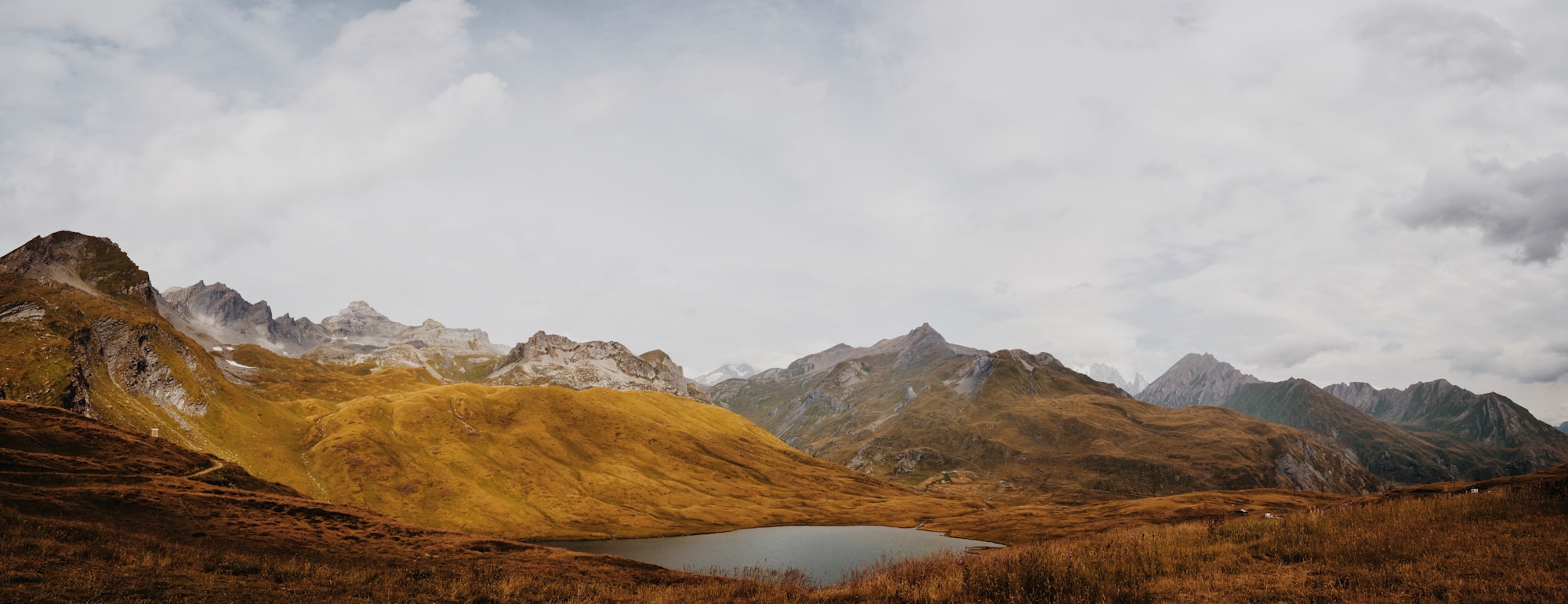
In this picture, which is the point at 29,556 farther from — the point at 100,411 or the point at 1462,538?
the point at 100,411

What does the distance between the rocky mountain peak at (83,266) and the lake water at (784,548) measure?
181362mm

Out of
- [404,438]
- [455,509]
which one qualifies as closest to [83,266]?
[404,438]

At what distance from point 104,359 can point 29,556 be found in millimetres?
134974

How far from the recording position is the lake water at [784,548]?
287 ft

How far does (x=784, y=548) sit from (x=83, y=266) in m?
238

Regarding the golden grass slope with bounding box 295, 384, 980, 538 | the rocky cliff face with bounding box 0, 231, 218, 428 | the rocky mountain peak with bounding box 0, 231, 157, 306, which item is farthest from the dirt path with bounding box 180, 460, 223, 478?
the rocky mountain peak with bounding box 0, 231, 157, 306

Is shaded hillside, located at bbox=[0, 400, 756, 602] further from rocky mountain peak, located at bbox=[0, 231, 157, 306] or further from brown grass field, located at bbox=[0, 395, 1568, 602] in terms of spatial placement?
rocky mountain peak, located at bbox=[0, 231, 157, 306]

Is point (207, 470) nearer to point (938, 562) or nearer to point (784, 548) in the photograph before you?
point (784, 548)

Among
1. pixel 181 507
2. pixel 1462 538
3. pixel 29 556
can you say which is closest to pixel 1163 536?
pixel 1462 538

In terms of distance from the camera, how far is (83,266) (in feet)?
624

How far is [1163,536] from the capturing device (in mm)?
28422

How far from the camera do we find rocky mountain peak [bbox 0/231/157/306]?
18150cm

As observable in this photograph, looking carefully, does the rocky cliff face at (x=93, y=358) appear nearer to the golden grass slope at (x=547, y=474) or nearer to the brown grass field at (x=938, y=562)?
the golden grass slope at (x=547, y=474)

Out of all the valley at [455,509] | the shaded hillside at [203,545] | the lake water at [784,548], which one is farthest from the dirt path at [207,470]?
the lake water at [784,548]
